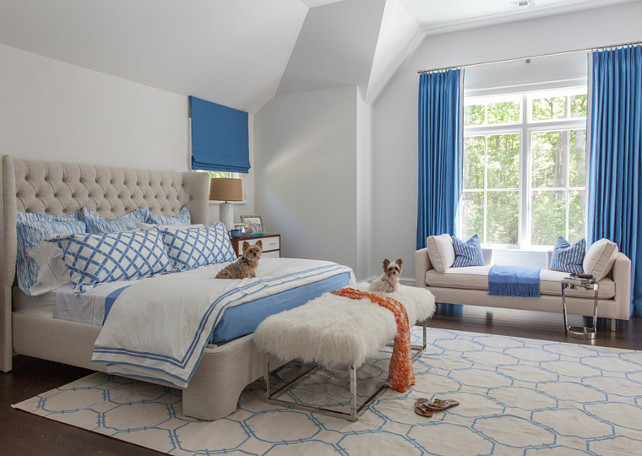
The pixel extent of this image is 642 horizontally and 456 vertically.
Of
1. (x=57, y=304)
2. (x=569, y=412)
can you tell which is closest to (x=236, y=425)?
(x=57, y=304)

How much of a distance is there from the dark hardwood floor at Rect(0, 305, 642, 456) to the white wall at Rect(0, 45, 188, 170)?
1568mm

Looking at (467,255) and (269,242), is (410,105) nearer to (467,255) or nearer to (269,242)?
(467,255)

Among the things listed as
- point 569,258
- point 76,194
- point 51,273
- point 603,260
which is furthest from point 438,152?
point 51,273

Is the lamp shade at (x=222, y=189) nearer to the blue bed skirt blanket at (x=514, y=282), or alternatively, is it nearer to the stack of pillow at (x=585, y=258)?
the blue bed skirt blanket at (x=514, y=282)

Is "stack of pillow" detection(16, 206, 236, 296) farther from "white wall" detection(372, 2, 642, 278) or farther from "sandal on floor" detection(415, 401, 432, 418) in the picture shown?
"white wall" detection(372, 2, 642, 278)

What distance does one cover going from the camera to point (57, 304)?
2.85m

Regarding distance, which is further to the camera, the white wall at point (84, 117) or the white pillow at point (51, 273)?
the white wall at point (84, 117)

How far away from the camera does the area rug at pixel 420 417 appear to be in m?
2.01

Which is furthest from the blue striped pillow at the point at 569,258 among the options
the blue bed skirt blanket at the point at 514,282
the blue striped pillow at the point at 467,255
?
the blue striped pillow at the point at 467,255

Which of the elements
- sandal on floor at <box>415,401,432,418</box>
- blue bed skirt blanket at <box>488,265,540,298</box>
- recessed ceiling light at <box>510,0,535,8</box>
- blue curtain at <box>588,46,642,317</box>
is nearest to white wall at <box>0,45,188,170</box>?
sandal on floor at <box>415,401,432,418</box>

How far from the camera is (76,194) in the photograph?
3568mm

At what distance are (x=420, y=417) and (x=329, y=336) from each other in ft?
2.06

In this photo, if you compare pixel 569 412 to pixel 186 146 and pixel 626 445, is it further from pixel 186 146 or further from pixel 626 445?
pixel 186 146

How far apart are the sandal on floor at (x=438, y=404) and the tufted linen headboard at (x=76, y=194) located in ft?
8.55
